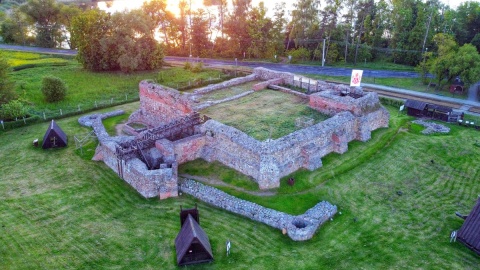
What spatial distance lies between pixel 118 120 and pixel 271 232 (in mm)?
20220

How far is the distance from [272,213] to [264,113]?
10100 millimetres

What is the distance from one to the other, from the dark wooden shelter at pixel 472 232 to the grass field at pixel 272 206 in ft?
1.27

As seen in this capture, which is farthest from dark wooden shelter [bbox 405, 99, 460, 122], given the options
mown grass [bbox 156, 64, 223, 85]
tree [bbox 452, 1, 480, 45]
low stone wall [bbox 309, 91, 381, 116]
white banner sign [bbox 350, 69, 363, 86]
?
tree [bbox 452, 1, 480, 45]

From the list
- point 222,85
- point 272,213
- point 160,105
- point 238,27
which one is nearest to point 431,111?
point 222,85

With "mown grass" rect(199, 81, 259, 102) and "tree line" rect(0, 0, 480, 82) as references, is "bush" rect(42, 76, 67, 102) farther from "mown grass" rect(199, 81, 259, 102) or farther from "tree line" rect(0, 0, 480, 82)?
"mown grass" rect(199, 81, 259, 102)

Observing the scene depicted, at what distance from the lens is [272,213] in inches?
790

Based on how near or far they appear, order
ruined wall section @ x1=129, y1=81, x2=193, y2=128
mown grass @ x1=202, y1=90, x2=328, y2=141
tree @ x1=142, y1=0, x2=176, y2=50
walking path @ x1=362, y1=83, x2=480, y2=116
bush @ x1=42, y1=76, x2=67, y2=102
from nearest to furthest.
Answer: mown grass @ x1=202, y1=90, x2=328, y2=141
ruined wall section @ x1=129, y1=81, x2=193, y2=128
walking path @ x1=362, y1=83, x2=480, y2=116
bush @ x1=42, y1=76, x2=67, y2=102
tree @ x1=142, y1=0, x2=176, y2=50

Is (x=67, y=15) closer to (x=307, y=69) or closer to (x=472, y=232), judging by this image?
(x=307, y=69)

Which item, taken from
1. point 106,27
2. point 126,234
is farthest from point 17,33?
point 126,234

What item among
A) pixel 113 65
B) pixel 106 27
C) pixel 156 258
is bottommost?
pixel 156 258

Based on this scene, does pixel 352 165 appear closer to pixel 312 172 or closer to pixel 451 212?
pixel 312 172

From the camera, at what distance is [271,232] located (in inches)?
765

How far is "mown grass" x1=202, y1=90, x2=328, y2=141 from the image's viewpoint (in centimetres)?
2556

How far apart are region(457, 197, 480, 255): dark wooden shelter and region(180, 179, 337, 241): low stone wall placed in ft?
20.0
